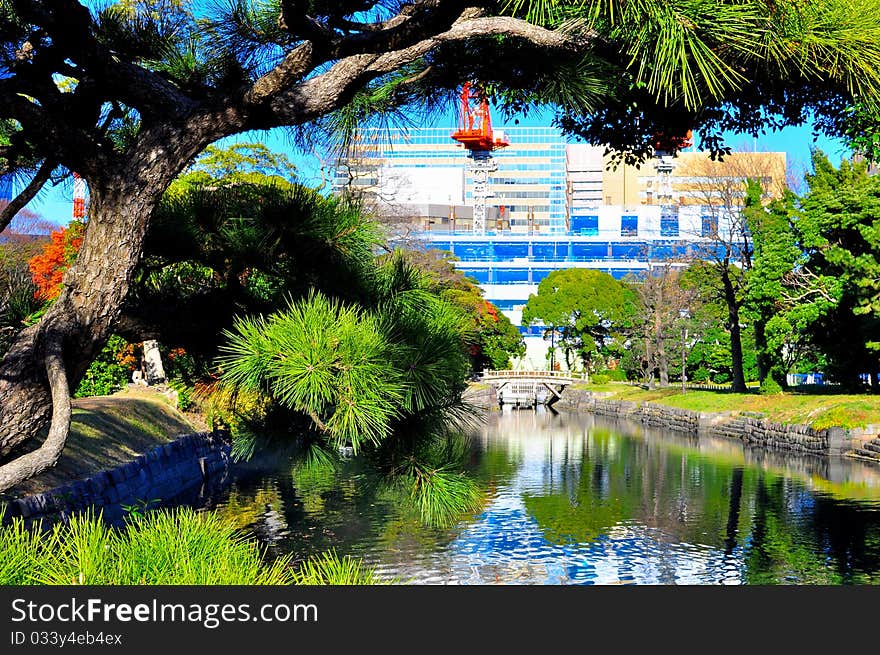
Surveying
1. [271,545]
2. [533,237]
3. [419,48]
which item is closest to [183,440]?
[271,545]

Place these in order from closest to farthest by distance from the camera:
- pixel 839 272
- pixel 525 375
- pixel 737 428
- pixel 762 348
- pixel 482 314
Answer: pixel 839 272 < pixel 737 428 < pixel 762 348 < pixel 482 314 < pixel 525 375

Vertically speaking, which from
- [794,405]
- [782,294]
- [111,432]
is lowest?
[794,405]

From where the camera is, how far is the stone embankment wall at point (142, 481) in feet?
30.2

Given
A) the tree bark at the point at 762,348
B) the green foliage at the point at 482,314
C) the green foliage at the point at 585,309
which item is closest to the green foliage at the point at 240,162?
the green foliage at the point at 482,314

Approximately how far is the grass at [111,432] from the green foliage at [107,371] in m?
0.30

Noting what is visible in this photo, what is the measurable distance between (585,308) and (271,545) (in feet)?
123

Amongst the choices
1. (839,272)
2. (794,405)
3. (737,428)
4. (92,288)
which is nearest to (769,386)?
(737,428)

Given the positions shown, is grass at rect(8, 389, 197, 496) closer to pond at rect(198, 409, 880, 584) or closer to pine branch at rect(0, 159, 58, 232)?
pond at rect(198, 409, 880, 584)

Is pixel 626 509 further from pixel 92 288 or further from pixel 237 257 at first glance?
pixel 92 288

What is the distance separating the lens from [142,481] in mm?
13148

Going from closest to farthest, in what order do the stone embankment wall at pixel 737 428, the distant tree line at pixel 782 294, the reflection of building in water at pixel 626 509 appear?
1. the reflection of building in water at pixel 626 509
2. the stone embankment wall at pixel 737 428
3. the distant tree line at pixel 782 294

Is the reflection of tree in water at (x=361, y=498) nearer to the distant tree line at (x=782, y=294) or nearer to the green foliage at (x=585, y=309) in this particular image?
the distant tree line at (x=782, y=294)

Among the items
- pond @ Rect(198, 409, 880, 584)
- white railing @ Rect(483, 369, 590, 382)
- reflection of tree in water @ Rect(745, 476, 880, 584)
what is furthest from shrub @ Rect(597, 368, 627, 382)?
reflection of tree in water @ Rect(745, 476, 880, 584)

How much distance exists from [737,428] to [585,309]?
22.8 meters
